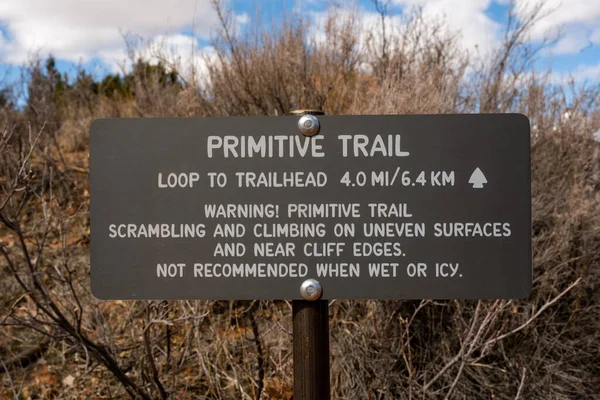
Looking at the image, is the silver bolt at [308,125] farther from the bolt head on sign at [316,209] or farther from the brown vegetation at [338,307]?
the brown vegetation at [338,307]

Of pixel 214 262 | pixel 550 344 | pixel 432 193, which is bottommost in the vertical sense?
pixel 550 344

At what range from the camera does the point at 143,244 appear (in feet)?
5.76

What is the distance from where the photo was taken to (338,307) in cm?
407

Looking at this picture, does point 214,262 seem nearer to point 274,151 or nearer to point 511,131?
point 274,151

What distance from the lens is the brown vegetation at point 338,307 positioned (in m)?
3.21

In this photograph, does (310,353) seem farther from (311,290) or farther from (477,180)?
(477,180)

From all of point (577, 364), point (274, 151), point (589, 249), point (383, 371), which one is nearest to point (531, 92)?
point (589, 249)

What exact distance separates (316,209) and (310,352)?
19.6 inches

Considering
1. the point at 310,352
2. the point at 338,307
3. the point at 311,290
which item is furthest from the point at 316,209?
the point at 338,307

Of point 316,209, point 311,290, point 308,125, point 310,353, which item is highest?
point 308,125

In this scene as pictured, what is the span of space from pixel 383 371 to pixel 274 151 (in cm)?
204

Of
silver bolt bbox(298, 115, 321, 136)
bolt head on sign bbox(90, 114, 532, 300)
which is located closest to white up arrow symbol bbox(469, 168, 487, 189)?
bolt head on sign bbox(90, 114, 532, 300)

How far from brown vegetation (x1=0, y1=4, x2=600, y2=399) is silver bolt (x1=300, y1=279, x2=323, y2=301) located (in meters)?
1.06

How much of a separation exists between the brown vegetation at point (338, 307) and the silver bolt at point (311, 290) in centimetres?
106
